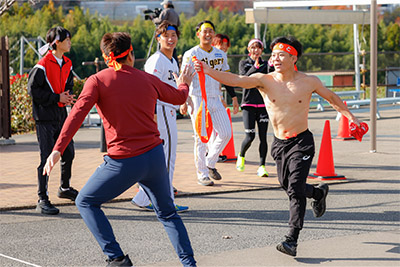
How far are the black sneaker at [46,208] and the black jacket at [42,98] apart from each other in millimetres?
887

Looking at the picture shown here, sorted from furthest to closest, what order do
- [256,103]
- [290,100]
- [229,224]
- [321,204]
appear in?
[256,103] → [229,224] → [321,204] → [290,100]

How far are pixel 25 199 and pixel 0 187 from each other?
1.11 meters

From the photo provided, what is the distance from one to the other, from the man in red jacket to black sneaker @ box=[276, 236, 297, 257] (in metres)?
2.81

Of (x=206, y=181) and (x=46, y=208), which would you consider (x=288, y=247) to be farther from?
(x=206, y=181)

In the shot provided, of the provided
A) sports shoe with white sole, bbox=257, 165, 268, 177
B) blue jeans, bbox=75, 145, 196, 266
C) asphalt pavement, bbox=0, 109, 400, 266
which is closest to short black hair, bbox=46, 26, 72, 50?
asphalt pavement, bbox=0, 109, 400, 266

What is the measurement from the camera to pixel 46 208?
766cm

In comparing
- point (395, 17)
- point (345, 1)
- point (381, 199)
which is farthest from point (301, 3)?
point (395, 17)

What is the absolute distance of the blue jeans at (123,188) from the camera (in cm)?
502

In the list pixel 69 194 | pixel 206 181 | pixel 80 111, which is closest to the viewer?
pixel 80 111

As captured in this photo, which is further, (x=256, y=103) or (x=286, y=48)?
(x=256, y=103)

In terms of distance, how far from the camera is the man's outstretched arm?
20.2 feet

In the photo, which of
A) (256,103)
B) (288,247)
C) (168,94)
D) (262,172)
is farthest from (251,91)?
(168,94)

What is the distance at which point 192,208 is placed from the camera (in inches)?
315

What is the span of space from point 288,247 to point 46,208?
2.98m
